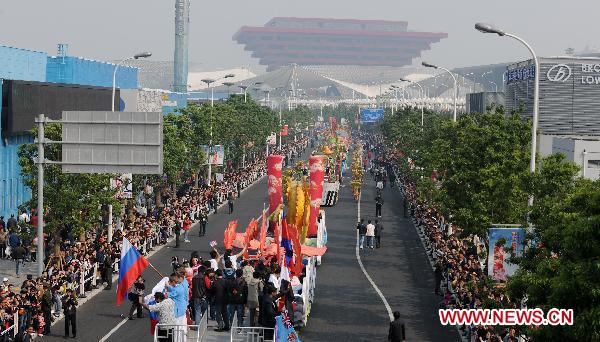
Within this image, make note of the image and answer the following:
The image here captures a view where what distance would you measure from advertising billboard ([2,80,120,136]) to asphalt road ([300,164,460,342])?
1551 cm

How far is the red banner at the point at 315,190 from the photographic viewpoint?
44.1 m

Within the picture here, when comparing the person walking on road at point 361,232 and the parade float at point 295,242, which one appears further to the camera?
the person walking on road at point 361,232

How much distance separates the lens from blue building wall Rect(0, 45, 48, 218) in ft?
172

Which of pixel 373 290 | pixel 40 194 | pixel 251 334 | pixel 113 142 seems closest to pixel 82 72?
pixel 373 290

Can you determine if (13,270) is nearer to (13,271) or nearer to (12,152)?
(13,271)

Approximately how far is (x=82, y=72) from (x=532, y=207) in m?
50.6

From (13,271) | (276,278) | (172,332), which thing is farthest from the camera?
(13,271)

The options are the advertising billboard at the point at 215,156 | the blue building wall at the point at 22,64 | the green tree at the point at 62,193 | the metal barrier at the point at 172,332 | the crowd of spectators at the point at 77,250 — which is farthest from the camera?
the advertising billboard at the point at 215,156

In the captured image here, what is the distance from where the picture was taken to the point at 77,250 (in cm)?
3725

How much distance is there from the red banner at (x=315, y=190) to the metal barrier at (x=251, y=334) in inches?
736

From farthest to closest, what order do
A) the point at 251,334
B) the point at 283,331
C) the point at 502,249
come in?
the point at 502,249 < the point at 251,334 < the point at 283,331

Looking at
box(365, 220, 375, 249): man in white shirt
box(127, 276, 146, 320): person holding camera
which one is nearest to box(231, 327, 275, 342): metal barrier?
box(127, 276, 146, 320): person holding camera

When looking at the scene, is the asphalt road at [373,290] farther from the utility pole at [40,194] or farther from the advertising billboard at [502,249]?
the utility pole at [40,194]

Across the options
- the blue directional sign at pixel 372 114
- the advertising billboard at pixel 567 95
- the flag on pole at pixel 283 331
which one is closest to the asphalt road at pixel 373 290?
the flag on pole at pixel 283 331
